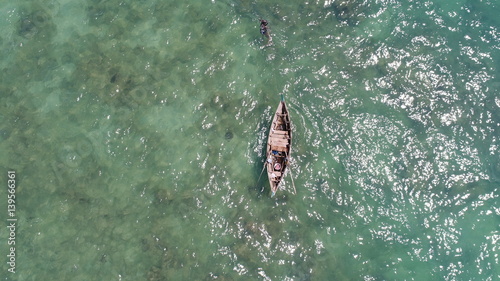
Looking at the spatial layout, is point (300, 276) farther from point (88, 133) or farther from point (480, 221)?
point (88, 133)

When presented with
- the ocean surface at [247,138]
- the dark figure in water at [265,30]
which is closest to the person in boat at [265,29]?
the dark figure in water at [265,30]

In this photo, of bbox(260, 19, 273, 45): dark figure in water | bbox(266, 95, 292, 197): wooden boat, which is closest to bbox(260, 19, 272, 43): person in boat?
bbox(260, 19, 273, 45): dark figure in water

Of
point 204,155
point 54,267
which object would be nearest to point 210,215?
point 204,155

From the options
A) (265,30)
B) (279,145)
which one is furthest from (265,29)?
(279,145)

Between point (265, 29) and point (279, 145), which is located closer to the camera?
point (279, 145)

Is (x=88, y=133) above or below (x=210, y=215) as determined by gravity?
above

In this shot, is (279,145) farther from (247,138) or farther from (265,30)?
(265,30)
